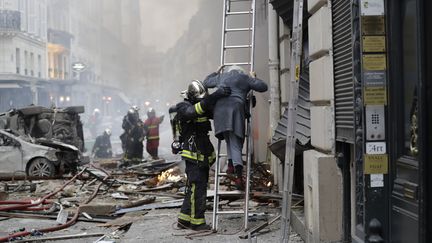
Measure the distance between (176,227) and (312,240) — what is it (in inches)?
81.5

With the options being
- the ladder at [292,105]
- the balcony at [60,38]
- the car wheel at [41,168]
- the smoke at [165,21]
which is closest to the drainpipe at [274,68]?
the ladder at [292,105]

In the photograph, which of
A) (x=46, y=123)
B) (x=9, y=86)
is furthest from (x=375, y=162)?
(x=9, y=86)

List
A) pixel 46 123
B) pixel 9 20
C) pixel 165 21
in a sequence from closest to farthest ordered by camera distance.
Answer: pixel 46 123 < pixel 9 20 < pixel 165 21

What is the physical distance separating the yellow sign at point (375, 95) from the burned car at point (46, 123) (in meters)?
12.8

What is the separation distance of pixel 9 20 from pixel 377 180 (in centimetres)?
4171

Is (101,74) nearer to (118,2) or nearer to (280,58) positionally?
(118,2)

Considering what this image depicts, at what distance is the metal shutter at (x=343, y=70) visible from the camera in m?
4.15

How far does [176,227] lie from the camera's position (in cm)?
677

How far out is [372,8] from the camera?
10.3 feet

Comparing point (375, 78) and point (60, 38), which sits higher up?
point (60, 38)

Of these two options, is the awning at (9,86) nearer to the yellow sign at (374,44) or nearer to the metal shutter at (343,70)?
the metal shutter at (343,70)

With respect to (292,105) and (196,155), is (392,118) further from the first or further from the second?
(196,155)

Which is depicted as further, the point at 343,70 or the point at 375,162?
the point at 343,70

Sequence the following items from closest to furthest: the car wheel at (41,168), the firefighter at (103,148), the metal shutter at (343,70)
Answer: the metal shutter at (343,70) → the car wheel at (41,168) → the firefighter at (103,148)
